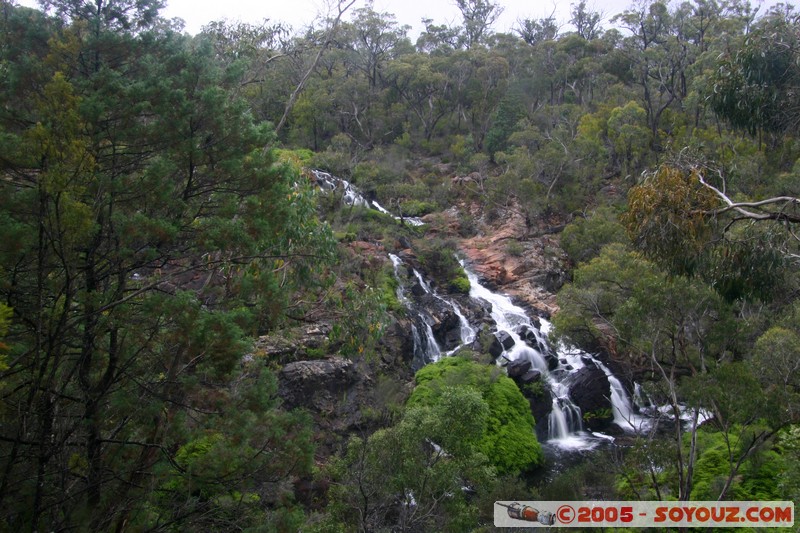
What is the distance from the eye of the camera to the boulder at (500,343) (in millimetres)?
18625

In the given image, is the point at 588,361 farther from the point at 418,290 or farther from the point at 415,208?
the point at 415,208

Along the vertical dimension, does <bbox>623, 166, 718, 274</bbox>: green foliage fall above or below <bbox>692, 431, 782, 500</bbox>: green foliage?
above

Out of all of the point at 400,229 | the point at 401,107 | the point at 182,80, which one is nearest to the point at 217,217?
the point at 182,80

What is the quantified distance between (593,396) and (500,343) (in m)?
3.22

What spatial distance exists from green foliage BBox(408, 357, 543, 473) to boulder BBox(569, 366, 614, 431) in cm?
295

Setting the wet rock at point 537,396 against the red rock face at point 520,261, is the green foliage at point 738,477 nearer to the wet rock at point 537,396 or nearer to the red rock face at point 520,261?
the wet rock at point 537,396

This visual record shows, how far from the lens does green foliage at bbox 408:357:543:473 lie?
14.1m

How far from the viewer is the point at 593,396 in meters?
18.1

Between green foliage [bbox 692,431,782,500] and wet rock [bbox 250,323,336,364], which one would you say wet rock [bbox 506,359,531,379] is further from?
green foliage [bbox 692,431,782,500]

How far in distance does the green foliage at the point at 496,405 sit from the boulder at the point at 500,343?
2.33 metres

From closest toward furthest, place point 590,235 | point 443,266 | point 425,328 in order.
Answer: point 425,328, point 443,266, point 590,235

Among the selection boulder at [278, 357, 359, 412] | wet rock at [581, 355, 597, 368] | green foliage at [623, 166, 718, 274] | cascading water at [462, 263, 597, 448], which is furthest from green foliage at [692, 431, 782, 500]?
boulder at [278, 357, 359, 412]

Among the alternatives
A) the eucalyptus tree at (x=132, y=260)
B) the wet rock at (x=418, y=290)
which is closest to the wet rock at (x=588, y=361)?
the wet rock at (x=418, y=290)

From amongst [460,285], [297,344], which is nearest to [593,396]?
[460,285]
